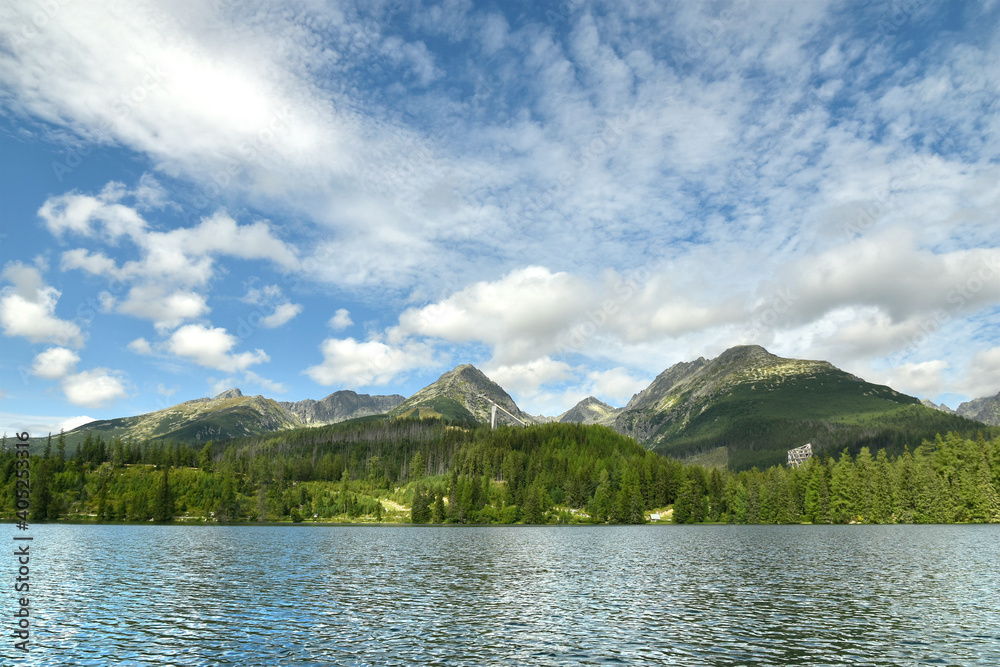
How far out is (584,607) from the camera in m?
51.2

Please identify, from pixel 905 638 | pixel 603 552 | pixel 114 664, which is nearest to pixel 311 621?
pixel 114 664

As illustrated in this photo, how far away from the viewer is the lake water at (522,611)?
35.4 metres

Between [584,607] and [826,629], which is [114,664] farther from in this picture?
[826,629]

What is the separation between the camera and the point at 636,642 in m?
37.9

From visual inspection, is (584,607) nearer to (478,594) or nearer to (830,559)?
(478,594)

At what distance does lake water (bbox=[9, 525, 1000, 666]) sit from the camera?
3538 cm

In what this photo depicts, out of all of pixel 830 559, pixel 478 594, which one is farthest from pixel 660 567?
pixel 478 594

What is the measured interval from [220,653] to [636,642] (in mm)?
26334

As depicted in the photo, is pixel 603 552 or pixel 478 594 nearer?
pixel 478 594

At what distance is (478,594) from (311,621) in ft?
63.1

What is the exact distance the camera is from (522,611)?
49688 mm

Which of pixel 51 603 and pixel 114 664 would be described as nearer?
pixel 114 664

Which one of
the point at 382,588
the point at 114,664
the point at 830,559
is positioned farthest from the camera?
the point at 830,559

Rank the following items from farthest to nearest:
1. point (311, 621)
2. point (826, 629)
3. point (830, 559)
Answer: point (830, 559), point (311, 621), point (826, 629)
